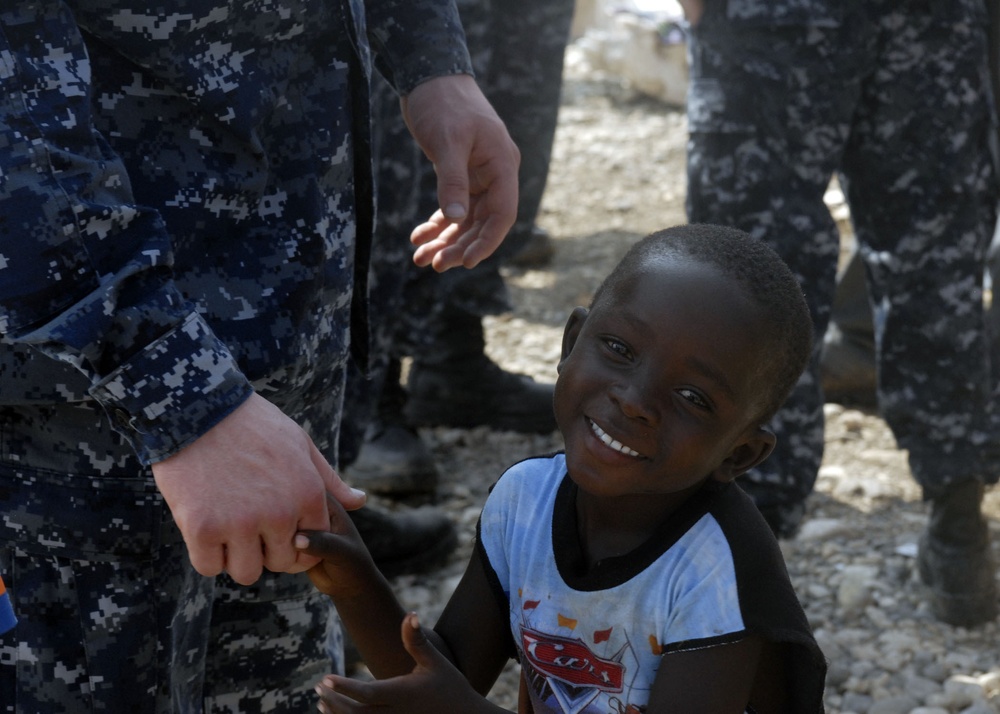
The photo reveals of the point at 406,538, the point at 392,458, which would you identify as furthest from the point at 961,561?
the point at 392,458

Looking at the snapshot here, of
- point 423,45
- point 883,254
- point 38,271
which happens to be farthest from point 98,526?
point 883,254

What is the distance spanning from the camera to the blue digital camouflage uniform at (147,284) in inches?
51.2

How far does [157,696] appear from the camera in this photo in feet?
5.37

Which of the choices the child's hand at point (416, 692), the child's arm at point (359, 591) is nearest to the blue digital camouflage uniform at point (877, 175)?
the child's arm at point (359, 591)

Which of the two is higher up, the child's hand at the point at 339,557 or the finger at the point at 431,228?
the finger at the point at 431,228

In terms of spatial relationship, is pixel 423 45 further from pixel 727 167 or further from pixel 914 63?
pixel 914 63

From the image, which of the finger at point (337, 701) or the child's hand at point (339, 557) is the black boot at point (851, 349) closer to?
the child's hand at point (339, 557)

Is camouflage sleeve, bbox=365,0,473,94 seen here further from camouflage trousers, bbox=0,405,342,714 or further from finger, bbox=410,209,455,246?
camouflage trousers, bbox=0,405,342,714

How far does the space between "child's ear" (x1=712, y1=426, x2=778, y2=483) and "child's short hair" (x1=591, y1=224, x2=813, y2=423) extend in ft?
0.08

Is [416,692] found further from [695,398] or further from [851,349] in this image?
[851,349]

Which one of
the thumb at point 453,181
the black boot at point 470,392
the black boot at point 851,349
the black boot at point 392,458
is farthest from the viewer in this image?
the black boot at point 851,349

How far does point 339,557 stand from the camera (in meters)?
1.44

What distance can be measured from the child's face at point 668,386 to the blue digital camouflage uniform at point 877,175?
5.24ft

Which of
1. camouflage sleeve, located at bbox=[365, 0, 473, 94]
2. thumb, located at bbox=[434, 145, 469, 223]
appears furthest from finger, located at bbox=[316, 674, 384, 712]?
camouflage sleeve, located at bbox=[365, 0, 473, 94]
